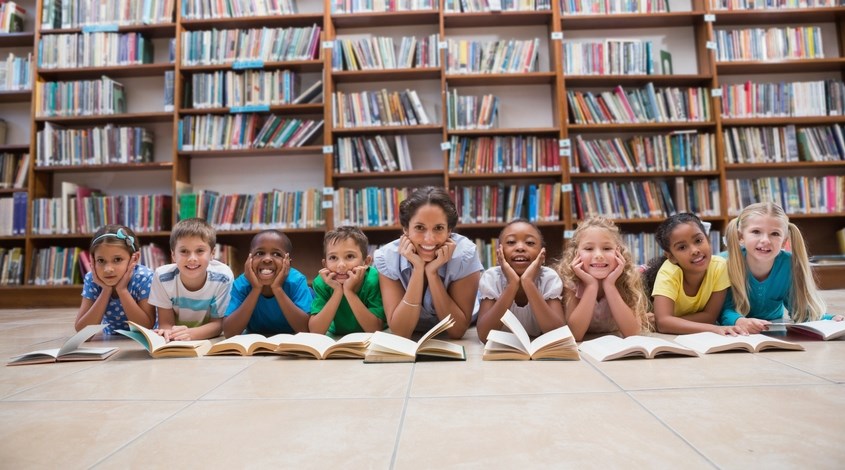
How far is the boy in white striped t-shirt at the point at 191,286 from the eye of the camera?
73.6 inches

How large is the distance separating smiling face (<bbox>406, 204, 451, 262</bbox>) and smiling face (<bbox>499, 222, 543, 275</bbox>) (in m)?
0.23

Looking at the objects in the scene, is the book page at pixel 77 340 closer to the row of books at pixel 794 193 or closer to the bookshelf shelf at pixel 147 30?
the bookshelf shelf at pixel 147 30

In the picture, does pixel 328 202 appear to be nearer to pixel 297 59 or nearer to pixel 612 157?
pixel 297 59

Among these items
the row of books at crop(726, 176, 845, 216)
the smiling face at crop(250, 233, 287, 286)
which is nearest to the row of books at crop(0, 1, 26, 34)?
the smiling face at crop(250, 233, 287, 286)

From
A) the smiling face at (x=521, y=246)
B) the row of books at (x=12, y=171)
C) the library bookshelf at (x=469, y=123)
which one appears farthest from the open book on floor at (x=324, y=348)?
the row of books at (x=12, y=171)

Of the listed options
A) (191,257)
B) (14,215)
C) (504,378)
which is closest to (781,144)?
(504,378)

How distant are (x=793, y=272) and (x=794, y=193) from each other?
6.84 ft

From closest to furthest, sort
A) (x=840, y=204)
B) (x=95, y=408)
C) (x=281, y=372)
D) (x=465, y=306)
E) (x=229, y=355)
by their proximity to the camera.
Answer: (x=95, y=408), (x=281, y=372), (x=229, y=355), (x=465, y=306), (x=840, y=204)

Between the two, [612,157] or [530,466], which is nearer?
[530,466]

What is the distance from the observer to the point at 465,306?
1.76 meters

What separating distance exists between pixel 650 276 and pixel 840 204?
7.70ft

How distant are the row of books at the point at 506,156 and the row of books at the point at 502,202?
0.13 metres

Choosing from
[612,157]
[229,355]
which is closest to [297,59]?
[612,157]

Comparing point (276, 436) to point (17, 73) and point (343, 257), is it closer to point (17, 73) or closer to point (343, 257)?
point (343, 257)
